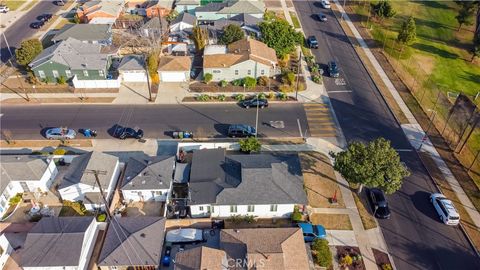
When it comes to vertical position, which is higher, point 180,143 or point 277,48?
point 277,48

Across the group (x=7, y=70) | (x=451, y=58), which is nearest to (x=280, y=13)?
(x=451, y=58)

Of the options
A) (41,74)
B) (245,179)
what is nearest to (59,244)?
(245,179)

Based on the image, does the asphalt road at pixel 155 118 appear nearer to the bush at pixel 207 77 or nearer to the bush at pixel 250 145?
the bush at pixel 250 145

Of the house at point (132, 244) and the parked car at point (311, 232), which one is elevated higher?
the house at point (132, 244)

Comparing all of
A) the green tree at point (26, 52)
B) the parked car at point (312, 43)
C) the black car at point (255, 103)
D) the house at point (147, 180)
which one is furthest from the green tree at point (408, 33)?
the green tree at point (26, 52)

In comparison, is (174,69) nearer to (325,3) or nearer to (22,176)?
(22,176)

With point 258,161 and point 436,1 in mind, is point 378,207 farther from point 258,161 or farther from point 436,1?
point 436,1
